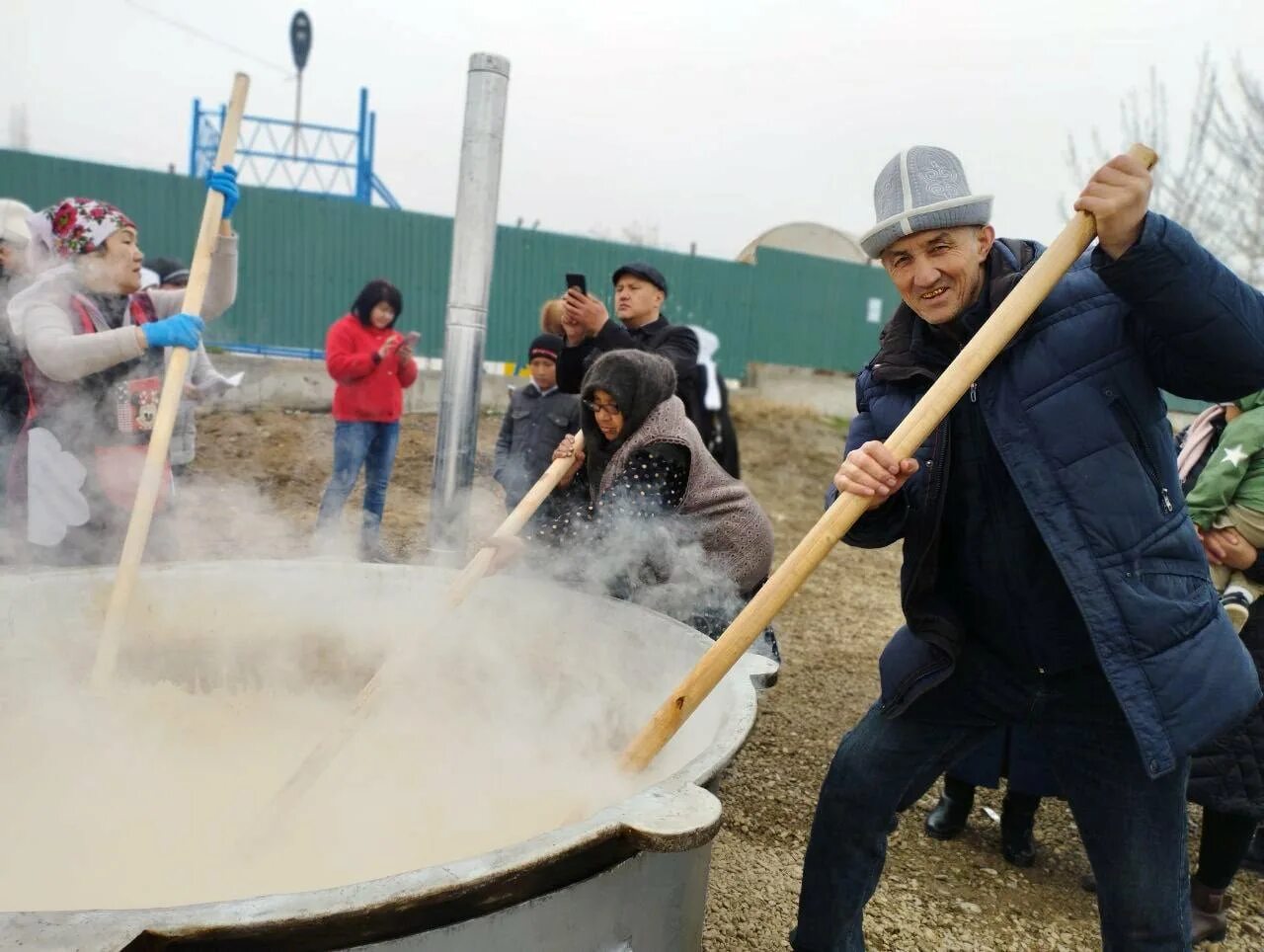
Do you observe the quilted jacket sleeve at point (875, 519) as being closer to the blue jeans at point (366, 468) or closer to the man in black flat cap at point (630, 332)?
the man in black flat cap at point (630, 332)

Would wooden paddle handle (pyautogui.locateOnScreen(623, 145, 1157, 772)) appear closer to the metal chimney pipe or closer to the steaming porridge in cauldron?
the steaming porridge in cauldron

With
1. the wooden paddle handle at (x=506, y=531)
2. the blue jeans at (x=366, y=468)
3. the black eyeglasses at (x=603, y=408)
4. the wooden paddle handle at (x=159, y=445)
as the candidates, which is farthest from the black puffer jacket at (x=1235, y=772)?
the blue jeans at (x=366, y=468)

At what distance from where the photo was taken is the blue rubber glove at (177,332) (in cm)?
259

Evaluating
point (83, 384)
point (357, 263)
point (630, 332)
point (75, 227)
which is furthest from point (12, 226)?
point (357, 263)

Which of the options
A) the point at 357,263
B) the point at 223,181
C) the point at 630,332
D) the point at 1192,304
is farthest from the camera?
the point at 357,263

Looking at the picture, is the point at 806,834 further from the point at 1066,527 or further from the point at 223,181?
the point at 223,181

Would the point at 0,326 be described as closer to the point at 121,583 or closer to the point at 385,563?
the point at 121,583

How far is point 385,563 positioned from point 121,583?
657 millimetres

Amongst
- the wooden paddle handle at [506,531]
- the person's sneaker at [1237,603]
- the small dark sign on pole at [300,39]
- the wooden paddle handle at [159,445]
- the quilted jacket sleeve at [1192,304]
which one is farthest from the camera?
the small dark sign on pole at [300,39]

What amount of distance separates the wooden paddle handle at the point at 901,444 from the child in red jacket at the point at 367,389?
3.93 meters

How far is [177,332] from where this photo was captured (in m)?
2.59

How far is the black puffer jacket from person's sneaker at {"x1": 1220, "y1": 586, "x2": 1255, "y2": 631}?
0.25 feet

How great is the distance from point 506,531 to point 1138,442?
5.33 ft

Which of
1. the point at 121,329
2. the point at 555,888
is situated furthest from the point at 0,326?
the point at 555,888
